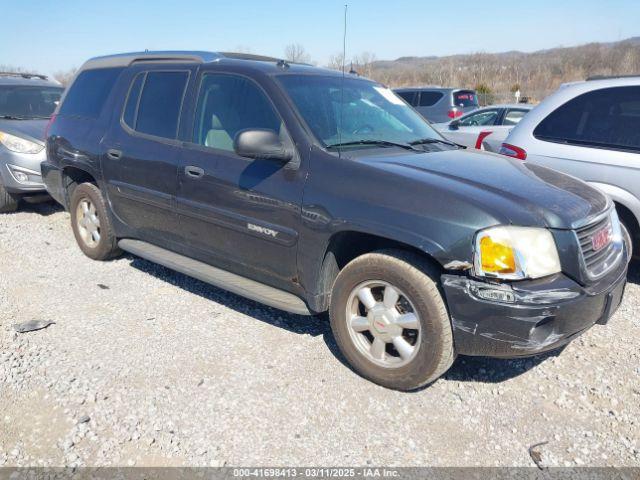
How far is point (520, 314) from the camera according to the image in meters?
2.60

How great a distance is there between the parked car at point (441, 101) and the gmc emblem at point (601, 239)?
11560 mm

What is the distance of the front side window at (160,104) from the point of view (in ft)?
13.4

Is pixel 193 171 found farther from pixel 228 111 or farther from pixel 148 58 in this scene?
pixel 148 58

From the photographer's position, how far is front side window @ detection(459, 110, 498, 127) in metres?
10.8

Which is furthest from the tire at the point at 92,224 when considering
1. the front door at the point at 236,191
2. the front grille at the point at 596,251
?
the front grille at the point at 596,251

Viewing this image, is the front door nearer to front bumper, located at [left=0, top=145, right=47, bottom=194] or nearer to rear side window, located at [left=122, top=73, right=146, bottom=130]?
rear side window, located at [left=122, top=73, right=146, bottom=130]

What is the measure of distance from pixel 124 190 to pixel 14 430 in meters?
2.28

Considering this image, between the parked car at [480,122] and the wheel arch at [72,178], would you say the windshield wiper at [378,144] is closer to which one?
the wheel arch at [72,178]

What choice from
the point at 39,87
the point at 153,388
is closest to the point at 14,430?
the point at 153,388

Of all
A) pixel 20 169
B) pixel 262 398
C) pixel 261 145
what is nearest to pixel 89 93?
pixel 20 169

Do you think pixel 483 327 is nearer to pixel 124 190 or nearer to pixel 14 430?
pixel 14 430

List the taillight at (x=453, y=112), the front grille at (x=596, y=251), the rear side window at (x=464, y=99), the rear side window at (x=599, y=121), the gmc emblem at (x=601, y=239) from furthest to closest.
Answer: the rear side window at (x=464, y=99)
the taillight at (x=453, y=112)
the rear side window at (x=599, y=121)
the gmc emblem at (x=601, y=239)
the front grille at (x=596, y=251)

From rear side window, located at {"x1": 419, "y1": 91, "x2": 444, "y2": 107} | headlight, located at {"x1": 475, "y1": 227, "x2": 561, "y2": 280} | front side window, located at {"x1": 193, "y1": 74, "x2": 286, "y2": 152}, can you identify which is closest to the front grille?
headlight, located at {"x1": 475, "y1": 227, "x2": 561, "y2": 280}

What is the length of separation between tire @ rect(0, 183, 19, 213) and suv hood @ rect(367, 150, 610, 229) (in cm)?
565
